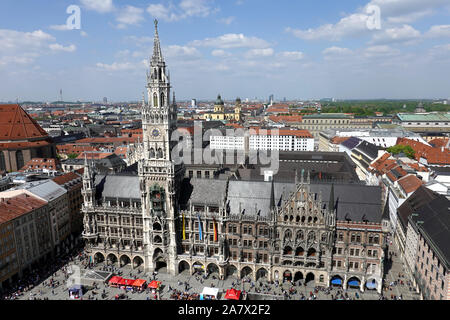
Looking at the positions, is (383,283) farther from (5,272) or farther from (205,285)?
(5,272)

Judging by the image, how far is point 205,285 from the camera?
244ft

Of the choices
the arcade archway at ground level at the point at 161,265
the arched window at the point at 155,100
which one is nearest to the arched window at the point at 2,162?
the arcade archway at ground level at the point at 161,265

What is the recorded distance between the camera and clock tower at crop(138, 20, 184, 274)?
249 feet

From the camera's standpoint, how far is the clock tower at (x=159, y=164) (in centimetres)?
7594

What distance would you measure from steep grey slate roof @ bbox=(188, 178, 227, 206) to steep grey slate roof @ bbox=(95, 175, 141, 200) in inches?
597

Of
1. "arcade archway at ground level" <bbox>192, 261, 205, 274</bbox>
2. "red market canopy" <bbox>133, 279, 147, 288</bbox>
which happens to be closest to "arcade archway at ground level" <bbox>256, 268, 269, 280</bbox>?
"arcade archway at ground level" <bbox>192, 261, 205, 274</bbox>

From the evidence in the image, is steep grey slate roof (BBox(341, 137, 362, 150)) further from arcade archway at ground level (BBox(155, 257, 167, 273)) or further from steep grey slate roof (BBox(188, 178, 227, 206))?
arcade archway at ground level (BBox(155, 257, 167, 273))

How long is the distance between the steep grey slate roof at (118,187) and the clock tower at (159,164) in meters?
8.15

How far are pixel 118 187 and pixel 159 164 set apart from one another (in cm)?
1732

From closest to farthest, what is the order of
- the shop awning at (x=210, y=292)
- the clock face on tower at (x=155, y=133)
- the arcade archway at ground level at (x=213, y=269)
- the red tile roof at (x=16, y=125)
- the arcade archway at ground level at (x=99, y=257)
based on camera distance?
the shop awning at (x=210, y=292) → the clock face on tower at (x=155, y=133) → the arcade archway at ground level at (x=213, y=269) → the arcade archway at ground level at (x=99, y=257) → the red tile roof at (x=16, y=125)

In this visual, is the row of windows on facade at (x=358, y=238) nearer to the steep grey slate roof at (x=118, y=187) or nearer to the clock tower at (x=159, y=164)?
the clock tower at (x=159, y=164)

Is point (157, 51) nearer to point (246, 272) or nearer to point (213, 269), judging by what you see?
point (213, 269)

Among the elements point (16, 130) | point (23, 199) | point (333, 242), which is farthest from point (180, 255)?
point (16, 130)

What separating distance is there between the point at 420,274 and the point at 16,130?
535 ft
